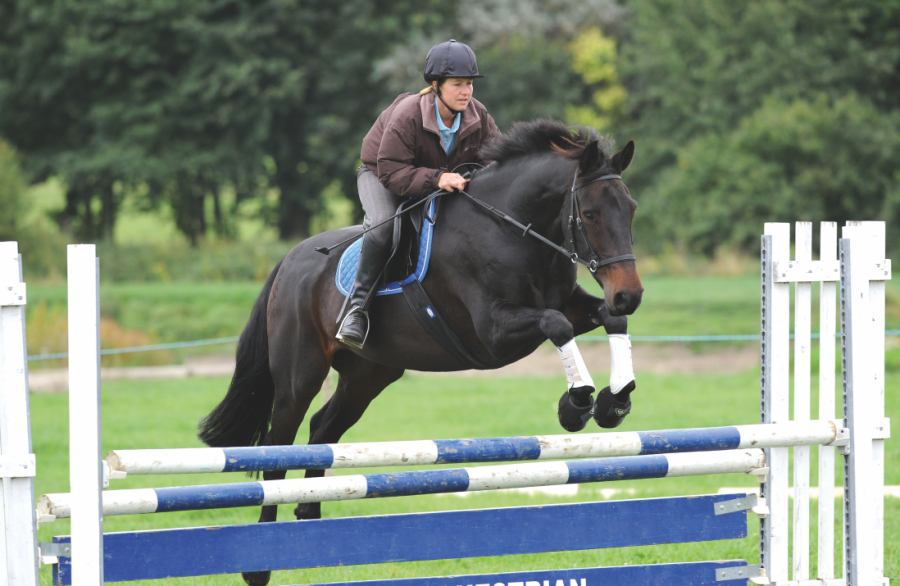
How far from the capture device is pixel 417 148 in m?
4.29

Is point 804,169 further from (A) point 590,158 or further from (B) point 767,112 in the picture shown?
(A) point 590,158

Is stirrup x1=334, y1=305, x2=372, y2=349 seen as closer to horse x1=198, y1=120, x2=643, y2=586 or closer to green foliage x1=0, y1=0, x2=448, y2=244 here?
horse x1=198, y1=120, x2=643, y2=586

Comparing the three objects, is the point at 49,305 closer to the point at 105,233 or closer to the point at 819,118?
the point at 105,233

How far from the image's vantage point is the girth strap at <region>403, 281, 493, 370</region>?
163 inches

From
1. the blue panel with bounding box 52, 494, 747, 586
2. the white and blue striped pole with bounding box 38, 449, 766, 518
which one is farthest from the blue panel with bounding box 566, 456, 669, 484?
the blue panel with bounding box 52, 494, 747, 586

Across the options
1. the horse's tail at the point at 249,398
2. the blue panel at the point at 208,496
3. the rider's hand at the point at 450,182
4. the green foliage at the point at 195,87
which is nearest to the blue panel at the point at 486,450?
the blue panel at the point at 208,496

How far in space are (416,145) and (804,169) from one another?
20.6 metres

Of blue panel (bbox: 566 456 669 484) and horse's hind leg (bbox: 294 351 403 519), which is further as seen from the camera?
horse's hind leg (bbox: 294 351 403 519)

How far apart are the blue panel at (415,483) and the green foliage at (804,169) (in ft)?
67.6

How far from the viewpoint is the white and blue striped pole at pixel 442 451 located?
109 inches

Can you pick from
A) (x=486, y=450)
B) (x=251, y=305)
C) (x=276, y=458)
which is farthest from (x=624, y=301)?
(x=251, y=305)

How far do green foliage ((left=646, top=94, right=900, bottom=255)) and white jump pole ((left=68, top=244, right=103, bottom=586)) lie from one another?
21307 millimetres

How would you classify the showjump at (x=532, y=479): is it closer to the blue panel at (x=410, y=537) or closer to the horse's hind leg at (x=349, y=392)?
the blue panel at (x=410, y=537)

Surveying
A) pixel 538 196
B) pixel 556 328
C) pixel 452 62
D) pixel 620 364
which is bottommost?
pixel 620 364
